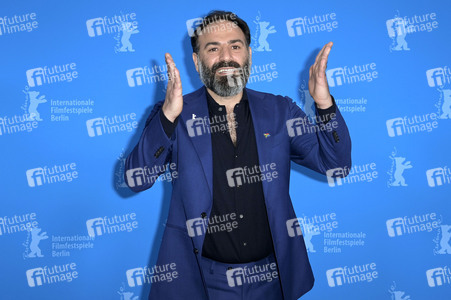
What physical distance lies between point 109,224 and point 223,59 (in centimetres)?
174

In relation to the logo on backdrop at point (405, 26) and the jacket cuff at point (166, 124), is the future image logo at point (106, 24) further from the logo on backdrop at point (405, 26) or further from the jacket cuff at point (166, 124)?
the logo on backdrop at point (405, 26)

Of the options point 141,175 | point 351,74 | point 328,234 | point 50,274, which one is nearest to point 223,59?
point 141,175

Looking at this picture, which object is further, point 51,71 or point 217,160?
point 51,71

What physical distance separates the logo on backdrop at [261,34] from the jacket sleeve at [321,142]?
949 millimetres

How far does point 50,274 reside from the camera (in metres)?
3.15

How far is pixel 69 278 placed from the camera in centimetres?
316

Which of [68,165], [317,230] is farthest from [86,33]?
[317,230]

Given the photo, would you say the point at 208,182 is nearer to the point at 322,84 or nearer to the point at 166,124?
the point at 166,124

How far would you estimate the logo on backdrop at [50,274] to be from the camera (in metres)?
3.14

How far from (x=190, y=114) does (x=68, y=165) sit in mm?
1435

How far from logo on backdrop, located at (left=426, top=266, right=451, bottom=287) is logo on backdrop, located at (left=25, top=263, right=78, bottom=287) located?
303 cm

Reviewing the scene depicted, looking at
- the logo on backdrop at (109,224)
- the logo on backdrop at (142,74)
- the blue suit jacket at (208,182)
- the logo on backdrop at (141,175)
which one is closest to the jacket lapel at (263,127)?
the blue suit jacket at (208,182)

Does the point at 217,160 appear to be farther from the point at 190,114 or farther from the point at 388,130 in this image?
the point at 388,130

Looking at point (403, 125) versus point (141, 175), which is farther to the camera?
point (403, 125)
